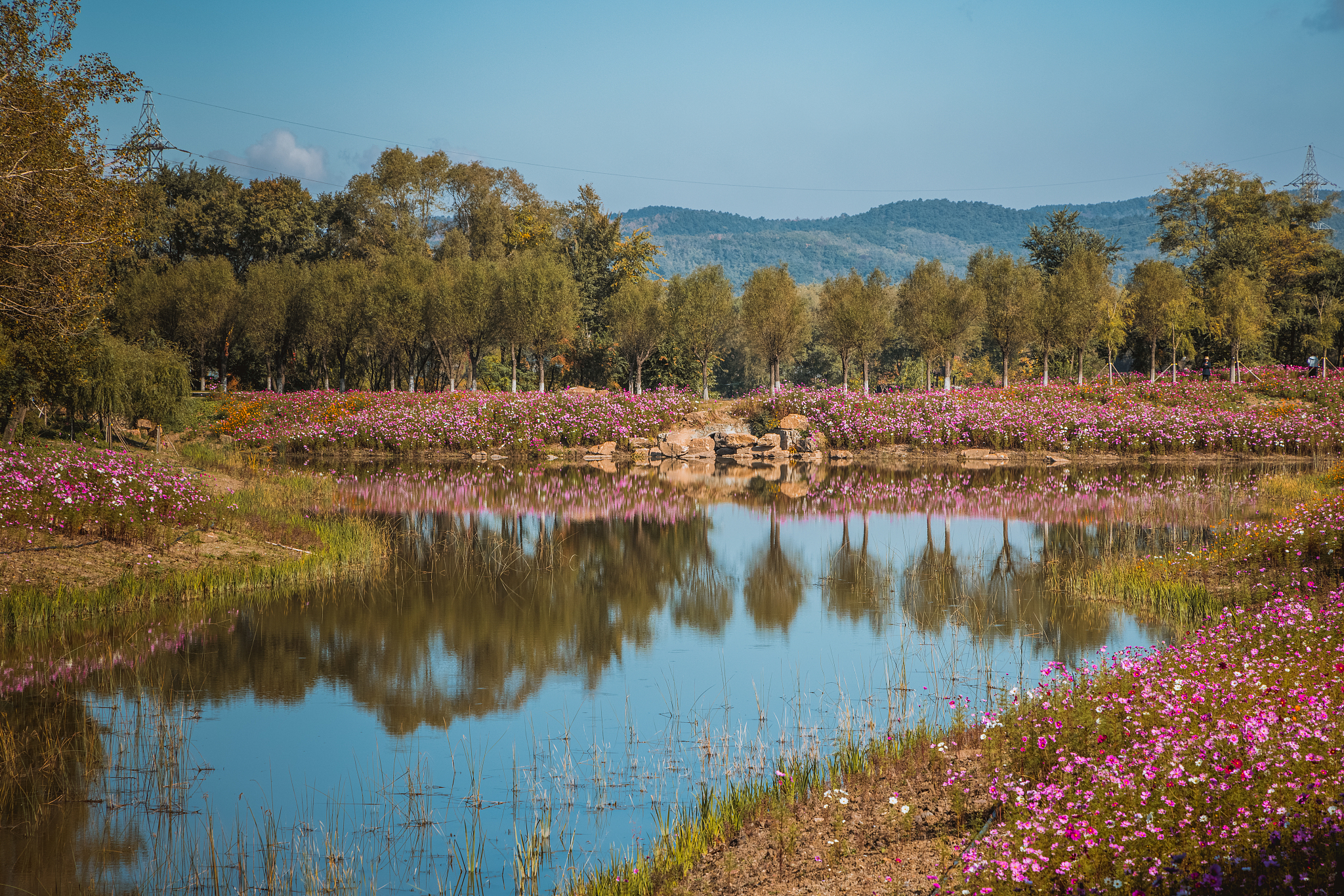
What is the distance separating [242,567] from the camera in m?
12.3

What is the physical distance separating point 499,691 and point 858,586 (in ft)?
19.8

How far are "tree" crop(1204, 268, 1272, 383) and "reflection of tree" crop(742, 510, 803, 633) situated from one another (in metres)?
36.5

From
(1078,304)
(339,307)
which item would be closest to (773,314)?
(1078,304)

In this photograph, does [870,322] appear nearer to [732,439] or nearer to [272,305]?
[732,439]

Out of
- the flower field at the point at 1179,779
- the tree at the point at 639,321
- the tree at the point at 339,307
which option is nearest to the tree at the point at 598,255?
the tree at the point at 639,321

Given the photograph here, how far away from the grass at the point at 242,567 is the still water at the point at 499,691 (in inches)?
23.5

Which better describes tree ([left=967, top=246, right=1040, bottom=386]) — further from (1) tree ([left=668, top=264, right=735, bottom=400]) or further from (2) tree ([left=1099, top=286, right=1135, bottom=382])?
(1) tree ([left=668, top=264, right=735, bottom=400])

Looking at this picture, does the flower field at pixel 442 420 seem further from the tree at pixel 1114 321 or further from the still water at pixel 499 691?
the tree at pixel 1114 321

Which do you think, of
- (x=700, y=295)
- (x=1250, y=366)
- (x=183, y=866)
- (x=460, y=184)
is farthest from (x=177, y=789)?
(x=460, y=184)

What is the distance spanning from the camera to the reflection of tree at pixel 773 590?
11484mm

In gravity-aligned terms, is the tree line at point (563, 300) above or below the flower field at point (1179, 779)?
above

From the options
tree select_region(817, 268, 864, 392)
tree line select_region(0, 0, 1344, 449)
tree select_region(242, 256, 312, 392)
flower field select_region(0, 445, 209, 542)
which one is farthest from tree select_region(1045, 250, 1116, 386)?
flower field select_region(0, 445, 209, 542)

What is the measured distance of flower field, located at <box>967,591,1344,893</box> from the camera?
11.9 ft

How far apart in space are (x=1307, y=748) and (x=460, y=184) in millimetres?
76096
